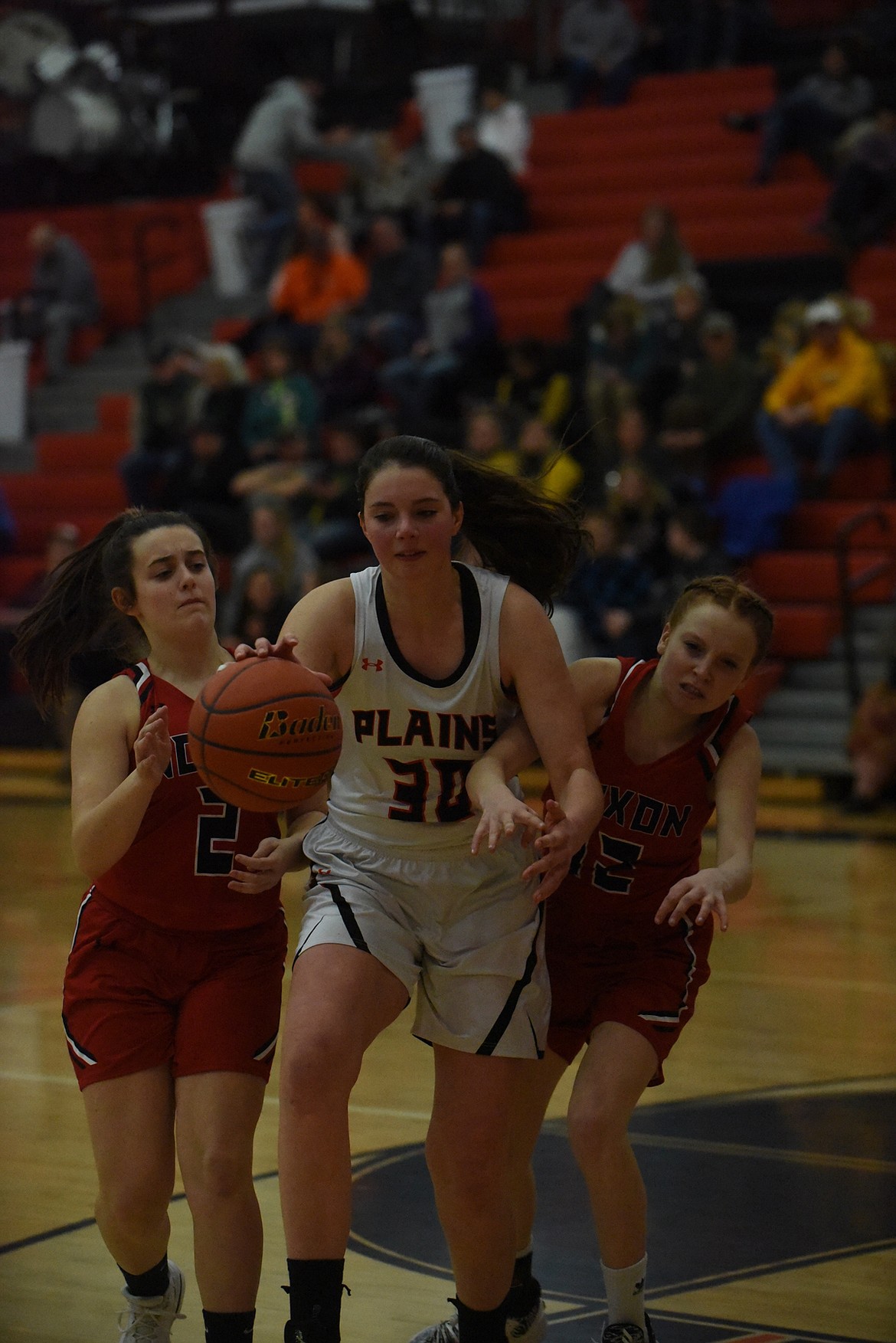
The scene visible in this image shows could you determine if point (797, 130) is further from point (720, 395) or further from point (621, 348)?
point (720, 395)

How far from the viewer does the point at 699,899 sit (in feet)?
11.4

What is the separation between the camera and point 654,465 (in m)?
11.9

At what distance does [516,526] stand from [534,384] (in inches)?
366

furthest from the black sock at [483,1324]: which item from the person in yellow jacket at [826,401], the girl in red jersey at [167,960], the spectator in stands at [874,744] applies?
the person in yellow jacket at [826,401]

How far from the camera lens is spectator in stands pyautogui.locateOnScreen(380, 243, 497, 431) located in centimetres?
1324

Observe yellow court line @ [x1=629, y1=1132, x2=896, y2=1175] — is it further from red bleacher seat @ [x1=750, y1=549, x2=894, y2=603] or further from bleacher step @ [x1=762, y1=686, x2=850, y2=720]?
red bleacher seat @ [x1=750, y1=549, x2=894, y2=603]

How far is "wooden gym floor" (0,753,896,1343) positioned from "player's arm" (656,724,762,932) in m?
0.81

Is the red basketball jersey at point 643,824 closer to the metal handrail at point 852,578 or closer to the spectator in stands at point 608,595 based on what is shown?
the spectator in stands at point 608,595

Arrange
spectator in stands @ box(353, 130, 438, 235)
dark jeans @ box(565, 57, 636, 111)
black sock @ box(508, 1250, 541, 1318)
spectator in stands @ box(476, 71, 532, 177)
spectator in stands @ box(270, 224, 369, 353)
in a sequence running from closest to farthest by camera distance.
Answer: black sock @ box(508, 1250, 541, 1318), spectator in stands @ box(270, 224, 369, 353), spectator in stands @ box(353, 130, 438, 235), spectator in stands @ box(476, 71, 532, 177), dark jeans @ box(565, 57, 636, 111)

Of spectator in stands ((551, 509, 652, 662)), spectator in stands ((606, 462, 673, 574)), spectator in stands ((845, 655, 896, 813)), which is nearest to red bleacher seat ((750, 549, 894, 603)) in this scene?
spectator in stands ((606, 462, 673, 574))

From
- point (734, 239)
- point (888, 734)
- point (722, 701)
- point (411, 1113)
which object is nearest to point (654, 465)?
point (888, 734)

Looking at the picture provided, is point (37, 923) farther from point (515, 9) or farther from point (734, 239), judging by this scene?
point (515, 9)

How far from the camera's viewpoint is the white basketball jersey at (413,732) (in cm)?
353

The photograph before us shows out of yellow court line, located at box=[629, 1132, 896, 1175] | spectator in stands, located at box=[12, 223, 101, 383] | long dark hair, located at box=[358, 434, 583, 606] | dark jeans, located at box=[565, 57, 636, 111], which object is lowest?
yellow court line, located at box=[629, 1132, 896, 1175]
